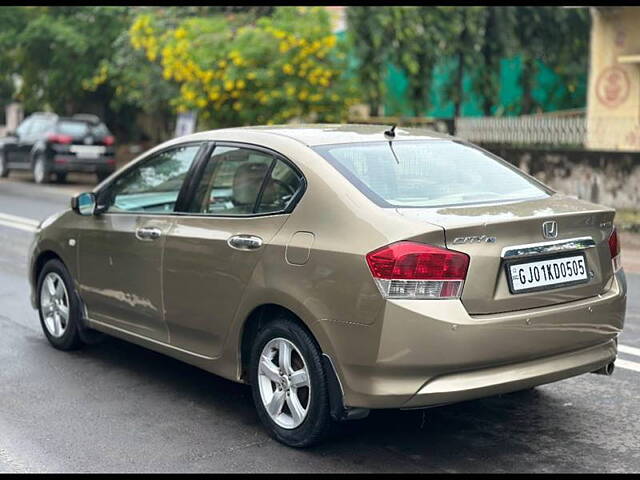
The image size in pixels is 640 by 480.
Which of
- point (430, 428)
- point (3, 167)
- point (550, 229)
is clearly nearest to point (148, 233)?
point (430, 428)

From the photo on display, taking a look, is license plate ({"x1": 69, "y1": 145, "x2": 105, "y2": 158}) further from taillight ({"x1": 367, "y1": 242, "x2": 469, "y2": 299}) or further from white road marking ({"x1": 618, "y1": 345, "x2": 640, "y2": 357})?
taillight ({"x1": 367, "y1": 242, "x2": 469, "y2": 299})

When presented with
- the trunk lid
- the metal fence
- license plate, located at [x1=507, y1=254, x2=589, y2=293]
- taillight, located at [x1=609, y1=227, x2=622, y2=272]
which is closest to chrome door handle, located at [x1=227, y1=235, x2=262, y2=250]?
the trunk lid

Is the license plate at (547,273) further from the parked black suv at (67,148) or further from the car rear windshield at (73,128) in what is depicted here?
the car rear windshield at (73,128)

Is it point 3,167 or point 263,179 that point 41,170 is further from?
point 263,179

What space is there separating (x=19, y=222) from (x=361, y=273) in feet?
37.8

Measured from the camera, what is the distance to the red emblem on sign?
19016 mm

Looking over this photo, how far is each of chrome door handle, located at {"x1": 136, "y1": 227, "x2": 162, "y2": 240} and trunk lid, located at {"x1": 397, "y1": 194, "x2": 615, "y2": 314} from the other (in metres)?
1.73

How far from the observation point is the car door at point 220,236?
5.19 metres

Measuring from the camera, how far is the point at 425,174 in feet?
17.2

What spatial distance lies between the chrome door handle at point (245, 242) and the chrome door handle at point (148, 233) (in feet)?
2.39

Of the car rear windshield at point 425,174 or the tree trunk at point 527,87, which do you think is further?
the tree trunk at point 527,87

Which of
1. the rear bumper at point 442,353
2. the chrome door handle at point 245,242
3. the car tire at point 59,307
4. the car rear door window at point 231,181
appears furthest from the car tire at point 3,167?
the rear bumper at point 442,353
